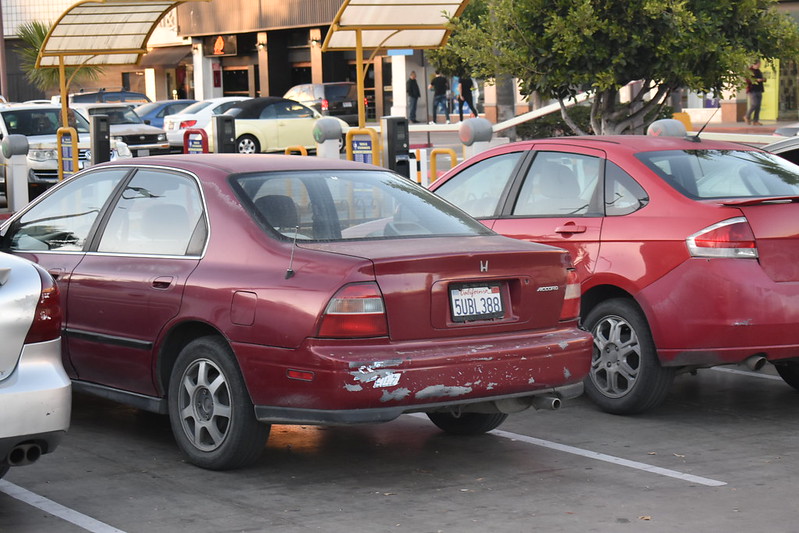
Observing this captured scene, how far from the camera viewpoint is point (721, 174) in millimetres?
7965

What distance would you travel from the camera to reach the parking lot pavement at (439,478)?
560 cm

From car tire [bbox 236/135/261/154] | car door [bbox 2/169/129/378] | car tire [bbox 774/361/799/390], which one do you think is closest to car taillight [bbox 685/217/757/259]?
car tire [bbox 774/361/799/390]

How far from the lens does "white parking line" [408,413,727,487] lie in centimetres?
627

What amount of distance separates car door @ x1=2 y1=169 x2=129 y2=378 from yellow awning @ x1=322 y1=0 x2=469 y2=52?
9227mm

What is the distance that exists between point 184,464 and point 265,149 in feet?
80.5

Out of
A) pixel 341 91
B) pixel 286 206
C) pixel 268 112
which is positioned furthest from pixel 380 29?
pixel 341 91

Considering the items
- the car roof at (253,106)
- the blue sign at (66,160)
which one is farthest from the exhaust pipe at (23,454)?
the car roof at (253,106)

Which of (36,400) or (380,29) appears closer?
(36,400)

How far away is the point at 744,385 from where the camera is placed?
28.9ft

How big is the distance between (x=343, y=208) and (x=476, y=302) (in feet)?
3.11

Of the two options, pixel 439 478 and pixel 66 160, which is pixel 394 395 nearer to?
pixel 439 478

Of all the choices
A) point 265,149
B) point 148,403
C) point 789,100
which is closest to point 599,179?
point 148,403

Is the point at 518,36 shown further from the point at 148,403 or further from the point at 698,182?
the point at 148,403

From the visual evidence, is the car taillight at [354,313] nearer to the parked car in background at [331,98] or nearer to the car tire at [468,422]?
the car tire at [468,422]
